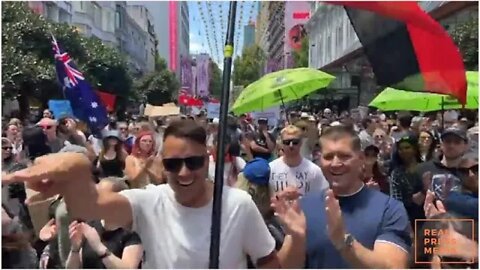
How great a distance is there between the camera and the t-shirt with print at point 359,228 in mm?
3037

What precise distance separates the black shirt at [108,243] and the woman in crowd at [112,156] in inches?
118

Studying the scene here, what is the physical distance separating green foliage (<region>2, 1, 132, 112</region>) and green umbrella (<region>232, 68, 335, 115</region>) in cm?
811

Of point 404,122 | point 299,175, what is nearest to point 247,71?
point 404,122

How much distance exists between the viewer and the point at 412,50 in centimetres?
320

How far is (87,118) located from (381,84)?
490 centimetres

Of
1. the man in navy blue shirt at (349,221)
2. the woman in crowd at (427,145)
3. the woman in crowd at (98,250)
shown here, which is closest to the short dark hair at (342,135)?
the man in navy blue shirt at (349,221)

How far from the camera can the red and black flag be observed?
313 cm

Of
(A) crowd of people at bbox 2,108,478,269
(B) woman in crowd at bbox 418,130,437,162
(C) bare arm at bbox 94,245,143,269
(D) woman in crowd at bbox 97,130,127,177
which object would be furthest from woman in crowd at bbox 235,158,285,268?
(B) woman in crowd at bbox 418,130,437,162

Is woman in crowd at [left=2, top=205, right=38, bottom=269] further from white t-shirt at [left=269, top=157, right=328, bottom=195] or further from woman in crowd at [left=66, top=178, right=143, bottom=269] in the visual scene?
white t-shirt at [left=269, top=157, right=328, bottom=195]

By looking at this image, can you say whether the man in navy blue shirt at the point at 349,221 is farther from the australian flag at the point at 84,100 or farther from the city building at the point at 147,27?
the city building at the point at 147,27

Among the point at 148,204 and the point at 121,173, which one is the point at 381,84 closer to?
the point at 148,204

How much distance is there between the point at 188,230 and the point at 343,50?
34.4 metres

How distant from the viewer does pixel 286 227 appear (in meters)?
2.98

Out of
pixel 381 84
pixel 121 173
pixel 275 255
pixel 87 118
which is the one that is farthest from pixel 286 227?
pixel 87 118
